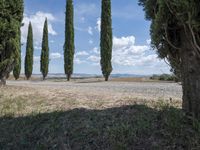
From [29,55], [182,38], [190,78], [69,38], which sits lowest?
[190,78]

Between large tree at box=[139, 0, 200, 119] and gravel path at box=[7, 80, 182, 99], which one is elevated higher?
large tree at box=[139, 0, 200, 119]

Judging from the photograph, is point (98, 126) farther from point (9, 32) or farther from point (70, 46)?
point (70, 46)

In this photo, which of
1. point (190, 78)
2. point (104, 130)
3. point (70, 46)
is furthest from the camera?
point (70, 46)

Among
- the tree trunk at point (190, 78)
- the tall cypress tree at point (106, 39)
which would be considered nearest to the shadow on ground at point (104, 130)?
the tree trunk at point (190, 78)

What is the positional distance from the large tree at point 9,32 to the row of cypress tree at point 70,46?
1509cm

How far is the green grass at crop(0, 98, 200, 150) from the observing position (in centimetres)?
586

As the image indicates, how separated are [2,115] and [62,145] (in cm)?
301

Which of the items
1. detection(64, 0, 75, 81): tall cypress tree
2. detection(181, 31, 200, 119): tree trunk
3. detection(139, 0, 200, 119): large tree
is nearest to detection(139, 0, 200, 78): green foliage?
detection(139, 0, 200, 119): large tree

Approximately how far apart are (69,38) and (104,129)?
34.6m

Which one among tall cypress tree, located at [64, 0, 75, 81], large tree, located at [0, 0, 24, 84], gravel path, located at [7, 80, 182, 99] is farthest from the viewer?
tall cypress tree, located at [64, 0, 75, 81]

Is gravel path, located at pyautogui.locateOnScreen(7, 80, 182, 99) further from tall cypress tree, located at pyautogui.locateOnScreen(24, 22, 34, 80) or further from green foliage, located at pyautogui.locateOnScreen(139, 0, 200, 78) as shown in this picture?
tall cypress tree, located at pyautogui.locateOnScreen(24, 22, 34, 80)

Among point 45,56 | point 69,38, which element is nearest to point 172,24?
point 69,38

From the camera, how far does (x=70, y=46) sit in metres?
40.6

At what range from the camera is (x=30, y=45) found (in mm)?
48094
